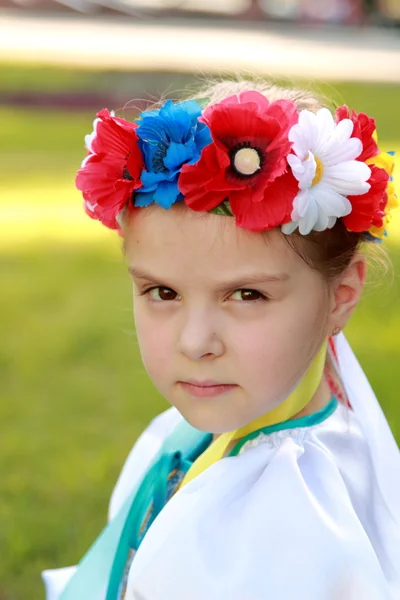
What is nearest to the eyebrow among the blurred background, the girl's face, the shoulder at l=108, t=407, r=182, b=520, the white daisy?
the girl's face

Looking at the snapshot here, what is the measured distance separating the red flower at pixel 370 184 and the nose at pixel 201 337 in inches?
17.4

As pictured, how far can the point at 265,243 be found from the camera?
2.22 metres

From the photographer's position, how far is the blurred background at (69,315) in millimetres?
3988

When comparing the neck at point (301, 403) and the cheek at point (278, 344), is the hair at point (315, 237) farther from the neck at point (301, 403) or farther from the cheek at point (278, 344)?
the neck at point (301, 403)

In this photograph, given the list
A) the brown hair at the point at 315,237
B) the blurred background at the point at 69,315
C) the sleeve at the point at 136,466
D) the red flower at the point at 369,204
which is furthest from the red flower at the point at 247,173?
the sleeve at the point at 136,466

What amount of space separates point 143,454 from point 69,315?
3.62 m

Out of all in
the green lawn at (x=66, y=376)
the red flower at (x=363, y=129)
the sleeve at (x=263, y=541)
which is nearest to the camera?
the sleeve at (x=263, y=541)

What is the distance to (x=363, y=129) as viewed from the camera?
2.38 metres

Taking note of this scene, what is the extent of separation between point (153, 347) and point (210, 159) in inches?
19.3

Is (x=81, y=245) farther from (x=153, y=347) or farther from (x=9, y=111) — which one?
(x=9, y=111)

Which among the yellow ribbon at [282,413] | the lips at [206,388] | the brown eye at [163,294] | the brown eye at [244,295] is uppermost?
the brown eye at [163,294]

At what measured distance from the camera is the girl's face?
→ 2.21 meters

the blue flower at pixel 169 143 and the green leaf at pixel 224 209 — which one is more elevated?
the blue flower at pixel 169 143

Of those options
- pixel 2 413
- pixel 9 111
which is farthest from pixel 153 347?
pixel 9 111
